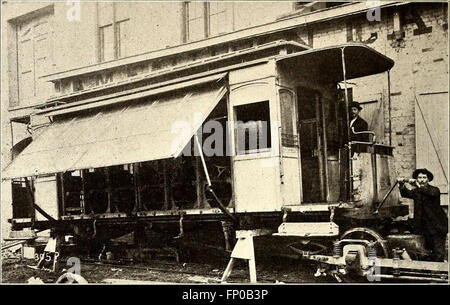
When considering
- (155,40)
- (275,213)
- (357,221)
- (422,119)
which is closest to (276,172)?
(275,213)

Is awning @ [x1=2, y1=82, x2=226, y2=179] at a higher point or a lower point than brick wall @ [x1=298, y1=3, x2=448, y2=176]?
lower

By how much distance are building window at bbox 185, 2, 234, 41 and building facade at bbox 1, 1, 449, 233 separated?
3cm

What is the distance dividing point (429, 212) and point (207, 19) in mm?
7897

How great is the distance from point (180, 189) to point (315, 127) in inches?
111

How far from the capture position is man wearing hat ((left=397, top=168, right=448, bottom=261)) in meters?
6.89

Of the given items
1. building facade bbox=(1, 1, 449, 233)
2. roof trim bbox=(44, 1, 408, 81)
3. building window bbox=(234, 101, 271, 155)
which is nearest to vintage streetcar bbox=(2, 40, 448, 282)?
building window bbox=(234, 101, 271, 155)

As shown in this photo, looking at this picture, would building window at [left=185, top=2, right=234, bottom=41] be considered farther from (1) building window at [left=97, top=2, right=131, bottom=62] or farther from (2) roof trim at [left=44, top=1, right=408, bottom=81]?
(1) building window at [left=97, top=2, right=131, bottom=62]

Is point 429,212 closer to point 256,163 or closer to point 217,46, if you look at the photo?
point 256,163

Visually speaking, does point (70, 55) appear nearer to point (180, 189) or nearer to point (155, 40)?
point (155, 40)

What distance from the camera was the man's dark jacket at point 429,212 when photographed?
6.92m

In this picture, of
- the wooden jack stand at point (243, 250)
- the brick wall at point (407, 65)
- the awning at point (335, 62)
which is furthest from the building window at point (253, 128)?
the brick wall at point (407, 65)

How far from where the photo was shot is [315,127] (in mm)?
8812

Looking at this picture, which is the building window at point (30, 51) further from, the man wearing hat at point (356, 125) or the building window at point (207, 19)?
the man wearing hat at point (356, 125)

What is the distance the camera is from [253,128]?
8.16 meters
